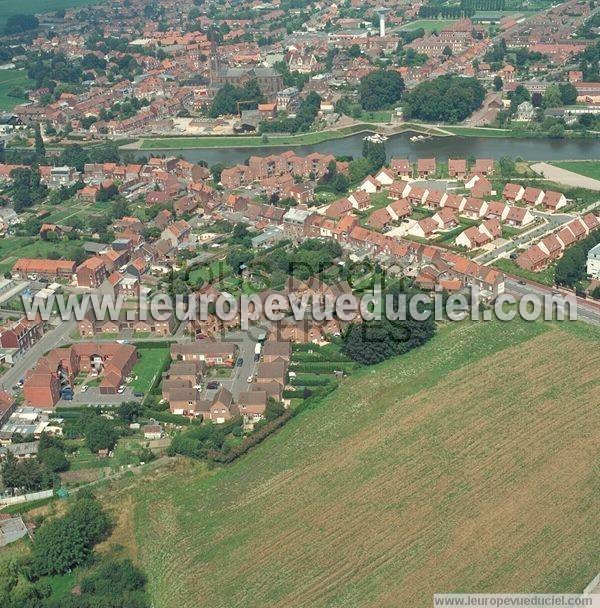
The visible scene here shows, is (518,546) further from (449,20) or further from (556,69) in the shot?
(449,20)

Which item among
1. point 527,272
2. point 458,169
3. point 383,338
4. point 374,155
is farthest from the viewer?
point 374,155

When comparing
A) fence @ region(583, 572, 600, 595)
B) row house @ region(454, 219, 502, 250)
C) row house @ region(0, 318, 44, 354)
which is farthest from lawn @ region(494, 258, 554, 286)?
row house @ region(0, 318, 44, 354)

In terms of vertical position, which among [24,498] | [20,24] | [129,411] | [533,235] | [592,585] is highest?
[20,24]

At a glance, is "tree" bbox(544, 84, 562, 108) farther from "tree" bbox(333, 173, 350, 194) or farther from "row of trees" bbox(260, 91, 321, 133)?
"tree" bbox(333, 173, 350, 194)

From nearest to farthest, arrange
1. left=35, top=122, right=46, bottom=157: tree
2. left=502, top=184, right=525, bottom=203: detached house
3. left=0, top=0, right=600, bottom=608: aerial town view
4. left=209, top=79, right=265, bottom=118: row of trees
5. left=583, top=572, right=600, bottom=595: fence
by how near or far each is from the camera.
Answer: left=583, top=572, right=600, bottom=595: fence
left=0, top=0, right=600, bottom=608: aerial town view
left=502, top=184, right=525, bottom=203: detached house
left=35, top=122, right=46, bottom=157: tree
left=209, top=79, right=265, bottom=118: row of trees

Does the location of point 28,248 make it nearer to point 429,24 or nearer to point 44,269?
point 44,269

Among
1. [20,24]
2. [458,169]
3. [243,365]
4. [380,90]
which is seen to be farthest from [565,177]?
[20,24]

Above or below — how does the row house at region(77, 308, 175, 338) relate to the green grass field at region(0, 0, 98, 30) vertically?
below
